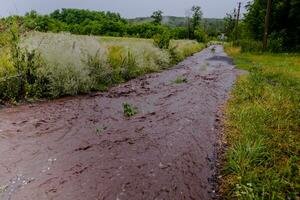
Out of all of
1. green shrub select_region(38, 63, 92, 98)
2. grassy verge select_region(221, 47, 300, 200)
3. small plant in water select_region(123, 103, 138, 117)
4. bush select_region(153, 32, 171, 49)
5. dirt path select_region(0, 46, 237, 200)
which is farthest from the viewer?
bush select_region(153, 32, 171, 49)

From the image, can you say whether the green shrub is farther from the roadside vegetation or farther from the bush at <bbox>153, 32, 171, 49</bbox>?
the bush at <bbox>153, 32, 171, 49</bbox>

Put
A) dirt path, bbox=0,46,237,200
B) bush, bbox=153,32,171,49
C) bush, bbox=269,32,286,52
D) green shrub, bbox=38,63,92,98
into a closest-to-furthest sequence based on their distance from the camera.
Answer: dirt path, bbox=0,46,237,200 < green shrub, bbox=38,63,92,98 < bush, bbox=153,32,171,49 < bush, bbox=269,32,286,52

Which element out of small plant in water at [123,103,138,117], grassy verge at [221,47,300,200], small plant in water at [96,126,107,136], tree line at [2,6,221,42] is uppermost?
grassy verge at [221,47,300,200]

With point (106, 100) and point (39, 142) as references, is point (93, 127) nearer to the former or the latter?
point (39, 142)

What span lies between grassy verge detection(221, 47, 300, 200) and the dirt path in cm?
40

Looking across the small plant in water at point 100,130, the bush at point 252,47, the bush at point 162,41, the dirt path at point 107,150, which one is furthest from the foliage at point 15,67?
the bush at point 252,47

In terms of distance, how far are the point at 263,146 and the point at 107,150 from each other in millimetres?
2594

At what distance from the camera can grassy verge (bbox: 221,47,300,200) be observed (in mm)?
4332

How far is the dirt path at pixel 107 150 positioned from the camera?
4539mm

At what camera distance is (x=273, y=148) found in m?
5.55

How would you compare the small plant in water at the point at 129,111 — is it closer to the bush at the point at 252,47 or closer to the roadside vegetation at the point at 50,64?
the roadside vegetation at the point at 50,64

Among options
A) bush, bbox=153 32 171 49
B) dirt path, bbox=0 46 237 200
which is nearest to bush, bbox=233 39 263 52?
bush, bbox=153 32 171 49

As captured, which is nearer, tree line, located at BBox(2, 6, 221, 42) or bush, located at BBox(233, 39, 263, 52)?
bush, located at BBox(233, 39, 263, 52)

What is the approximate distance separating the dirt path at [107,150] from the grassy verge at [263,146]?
0.40m
